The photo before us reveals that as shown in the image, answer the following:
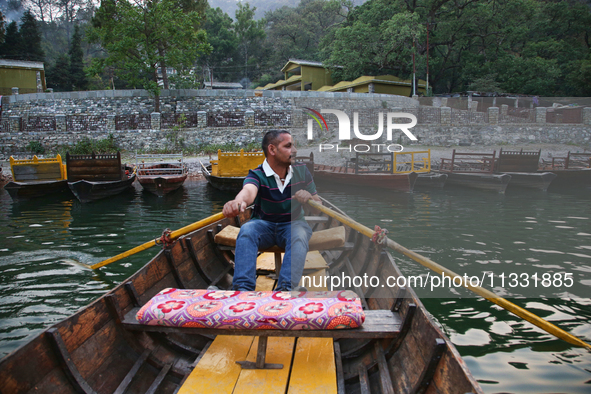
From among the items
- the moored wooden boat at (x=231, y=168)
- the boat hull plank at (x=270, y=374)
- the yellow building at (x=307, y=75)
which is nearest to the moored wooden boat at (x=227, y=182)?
the moored wooden boat at (x=231, y=168)

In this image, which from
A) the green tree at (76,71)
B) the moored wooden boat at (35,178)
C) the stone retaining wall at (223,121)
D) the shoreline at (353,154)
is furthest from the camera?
the green tree at (76,71)

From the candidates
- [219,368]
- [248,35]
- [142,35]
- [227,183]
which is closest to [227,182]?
[227,183]

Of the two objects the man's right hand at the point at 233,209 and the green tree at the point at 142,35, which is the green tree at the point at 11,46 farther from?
the man's right hand at the point at 233,209

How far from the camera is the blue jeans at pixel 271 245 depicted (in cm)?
295

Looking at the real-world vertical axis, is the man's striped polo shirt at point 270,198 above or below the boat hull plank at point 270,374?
above

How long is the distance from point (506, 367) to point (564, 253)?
175 inches

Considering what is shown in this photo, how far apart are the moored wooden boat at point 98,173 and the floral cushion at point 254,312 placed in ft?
36.9

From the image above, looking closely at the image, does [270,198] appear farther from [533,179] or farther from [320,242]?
[533,179]

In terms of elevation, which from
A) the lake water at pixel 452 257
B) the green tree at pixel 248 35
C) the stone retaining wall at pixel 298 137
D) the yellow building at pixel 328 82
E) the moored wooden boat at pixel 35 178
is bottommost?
the lake water at pixel 452 257

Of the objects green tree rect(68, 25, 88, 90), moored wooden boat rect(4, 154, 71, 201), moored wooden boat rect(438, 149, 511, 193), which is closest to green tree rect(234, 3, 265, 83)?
green tree rect(68, 25, 88, 90)

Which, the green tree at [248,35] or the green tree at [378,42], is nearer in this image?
the green tree at [378,42]

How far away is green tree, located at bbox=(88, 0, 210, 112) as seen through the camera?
851 inches

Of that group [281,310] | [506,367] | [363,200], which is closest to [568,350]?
[506,367]

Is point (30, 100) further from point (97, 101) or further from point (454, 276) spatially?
point (454, 276)
